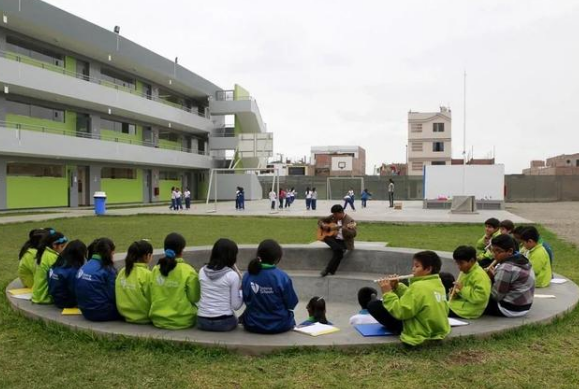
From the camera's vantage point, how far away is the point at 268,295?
511 centimetres

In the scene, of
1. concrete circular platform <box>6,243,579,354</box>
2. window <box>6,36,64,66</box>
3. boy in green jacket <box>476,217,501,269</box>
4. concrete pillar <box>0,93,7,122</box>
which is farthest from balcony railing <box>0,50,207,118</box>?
boy in green jacket <box>476,217,501,269</box>

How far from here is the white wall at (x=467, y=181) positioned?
3347 cm

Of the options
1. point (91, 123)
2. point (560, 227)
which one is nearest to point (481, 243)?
point (560, 227)

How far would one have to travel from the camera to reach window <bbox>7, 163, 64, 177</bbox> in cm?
2890

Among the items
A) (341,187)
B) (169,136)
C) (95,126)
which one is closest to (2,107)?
(95,126)

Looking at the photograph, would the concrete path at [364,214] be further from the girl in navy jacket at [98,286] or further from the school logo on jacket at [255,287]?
the school logo on jacket at [255,287]

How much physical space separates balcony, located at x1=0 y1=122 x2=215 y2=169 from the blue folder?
25429mm

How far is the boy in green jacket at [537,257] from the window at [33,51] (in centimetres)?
2894

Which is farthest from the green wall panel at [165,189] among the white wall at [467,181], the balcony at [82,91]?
the white wall at [467,181]

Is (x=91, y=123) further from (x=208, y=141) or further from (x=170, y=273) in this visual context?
(x=170, y=273)

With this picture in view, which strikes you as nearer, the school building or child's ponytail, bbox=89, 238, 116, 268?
child's ponytail, bbox=89, 238, 116, 268

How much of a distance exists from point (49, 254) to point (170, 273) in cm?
A: 220

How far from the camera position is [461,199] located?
29141 mm

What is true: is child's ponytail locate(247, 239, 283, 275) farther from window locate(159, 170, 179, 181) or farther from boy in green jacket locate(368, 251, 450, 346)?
window locate(159, 170, 179, 181)
